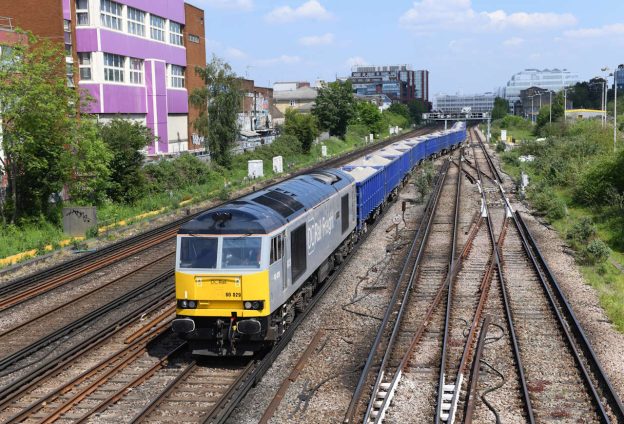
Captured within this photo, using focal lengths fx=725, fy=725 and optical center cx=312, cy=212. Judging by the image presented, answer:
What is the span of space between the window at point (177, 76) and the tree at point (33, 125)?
2365cm

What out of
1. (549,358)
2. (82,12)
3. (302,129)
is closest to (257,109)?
(302,129)

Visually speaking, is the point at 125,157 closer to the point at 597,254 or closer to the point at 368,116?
the point at 597,254

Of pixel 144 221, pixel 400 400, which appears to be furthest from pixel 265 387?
pixel 144 221

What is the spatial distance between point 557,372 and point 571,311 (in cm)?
395

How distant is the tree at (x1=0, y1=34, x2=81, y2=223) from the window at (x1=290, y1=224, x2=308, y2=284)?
15354 mm

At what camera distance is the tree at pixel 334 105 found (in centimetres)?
9031

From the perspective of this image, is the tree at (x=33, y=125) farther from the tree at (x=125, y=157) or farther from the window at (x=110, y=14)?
the window at (x=110, y=14)

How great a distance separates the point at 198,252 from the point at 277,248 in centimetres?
151

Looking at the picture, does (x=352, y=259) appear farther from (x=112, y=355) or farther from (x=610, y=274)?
(x=112, y=355)

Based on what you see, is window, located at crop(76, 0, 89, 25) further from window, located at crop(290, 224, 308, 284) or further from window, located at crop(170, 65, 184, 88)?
window, located at crop(290, 224, 308, 284)

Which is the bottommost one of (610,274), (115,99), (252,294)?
(610,274)

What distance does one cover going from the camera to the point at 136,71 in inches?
1914

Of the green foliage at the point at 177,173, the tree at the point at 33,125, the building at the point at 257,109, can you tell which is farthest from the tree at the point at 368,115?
the tree at the point at 33,125

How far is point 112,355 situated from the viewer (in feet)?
47.0
